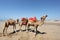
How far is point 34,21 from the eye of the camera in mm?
14148

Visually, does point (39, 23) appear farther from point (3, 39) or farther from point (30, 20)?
point (3, 39)

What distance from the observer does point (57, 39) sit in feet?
38.6

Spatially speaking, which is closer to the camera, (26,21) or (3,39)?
(3,39)

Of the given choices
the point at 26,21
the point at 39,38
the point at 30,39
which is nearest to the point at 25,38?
the point at 30,39

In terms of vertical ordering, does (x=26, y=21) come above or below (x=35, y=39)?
above

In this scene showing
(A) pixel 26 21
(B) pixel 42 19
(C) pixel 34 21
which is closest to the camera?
(B) pixel 42 19

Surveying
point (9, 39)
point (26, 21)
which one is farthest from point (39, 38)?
point (26, 21)

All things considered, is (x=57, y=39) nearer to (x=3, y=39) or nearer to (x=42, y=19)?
(x=42, y=19)

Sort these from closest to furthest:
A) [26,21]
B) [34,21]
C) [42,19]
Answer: [42,19] → [34,21] → [26,21]

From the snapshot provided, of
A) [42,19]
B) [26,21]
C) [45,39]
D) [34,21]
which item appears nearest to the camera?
[45,39]

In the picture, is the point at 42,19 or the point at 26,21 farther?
the point at 26,21

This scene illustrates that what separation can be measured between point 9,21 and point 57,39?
17.0 ft

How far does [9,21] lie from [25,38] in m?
2.89

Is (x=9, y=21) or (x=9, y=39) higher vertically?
(x=9, y=21)
